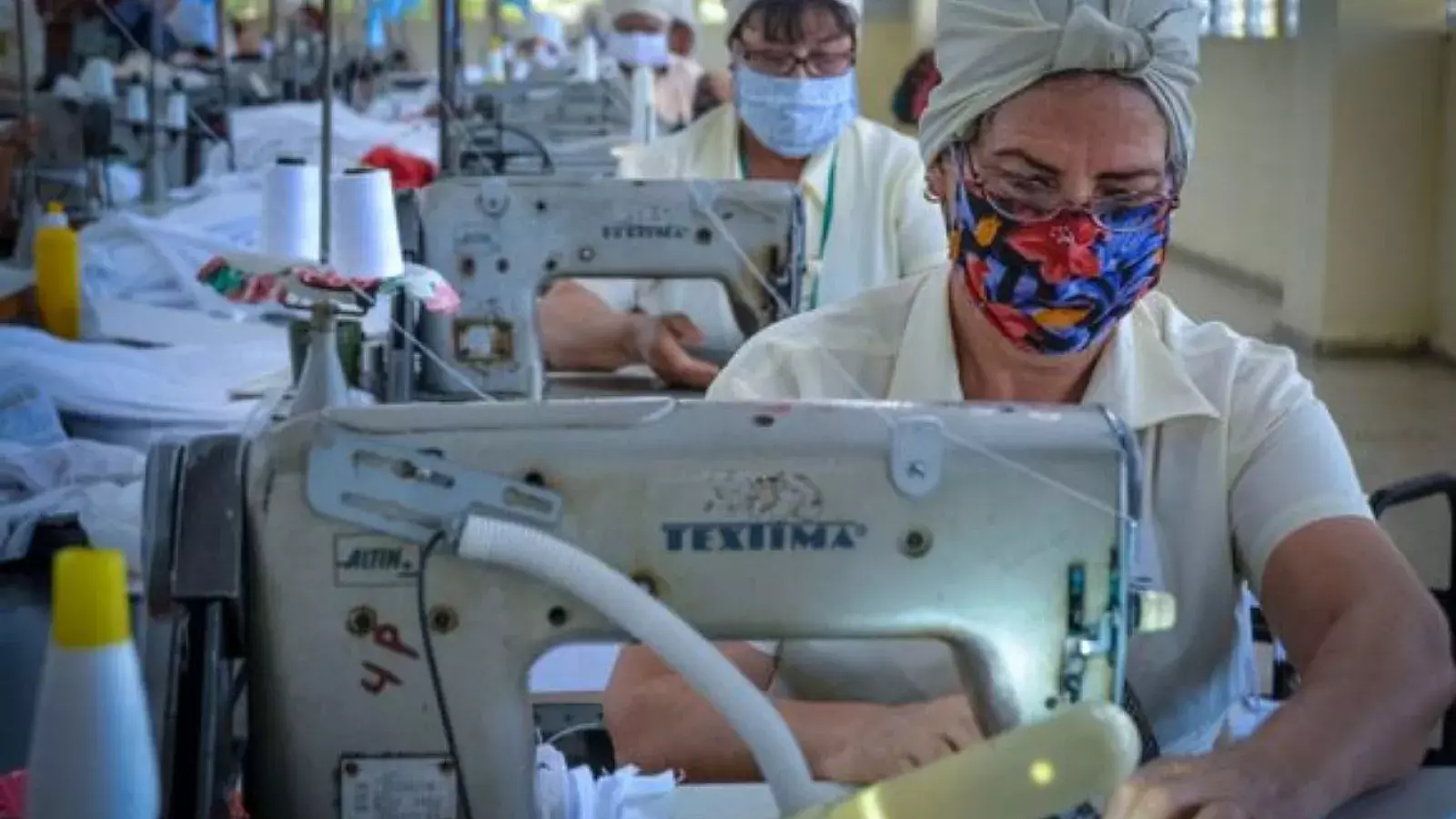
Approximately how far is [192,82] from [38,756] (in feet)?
22.6

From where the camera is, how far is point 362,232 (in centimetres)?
244

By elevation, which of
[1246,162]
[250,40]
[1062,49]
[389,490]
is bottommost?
[1246,162]

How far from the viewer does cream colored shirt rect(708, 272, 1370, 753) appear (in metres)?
1.65

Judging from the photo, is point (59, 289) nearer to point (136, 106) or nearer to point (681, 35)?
point (136, 106)

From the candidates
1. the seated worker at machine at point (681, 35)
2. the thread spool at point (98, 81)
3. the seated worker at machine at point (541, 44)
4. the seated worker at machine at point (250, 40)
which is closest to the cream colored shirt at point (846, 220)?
the thread spool at point (98, 81)

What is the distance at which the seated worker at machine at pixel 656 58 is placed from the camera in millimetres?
7988

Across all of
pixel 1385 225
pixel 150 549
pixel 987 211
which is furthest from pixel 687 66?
pixel 150 549

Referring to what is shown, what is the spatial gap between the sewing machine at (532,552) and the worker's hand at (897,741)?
18 centimetres

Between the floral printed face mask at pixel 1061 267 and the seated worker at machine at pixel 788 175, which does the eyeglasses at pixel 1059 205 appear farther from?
the seated worker at machine at pixel 788 175

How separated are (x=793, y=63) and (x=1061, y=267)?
1879 millimetres

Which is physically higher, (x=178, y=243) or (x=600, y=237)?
(x=600, y=237)

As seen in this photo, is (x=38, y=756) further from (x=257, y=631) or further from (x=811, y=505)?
(x=811, y=505)

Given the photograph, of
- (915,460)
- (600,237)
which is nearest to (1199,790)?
(915,460)

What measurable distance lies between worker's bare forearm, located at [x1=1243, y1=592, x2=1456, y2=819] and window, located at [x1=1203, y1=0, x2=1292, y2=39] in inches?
285
